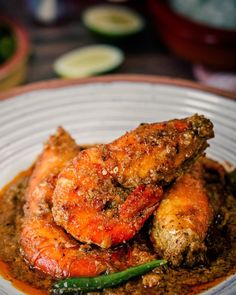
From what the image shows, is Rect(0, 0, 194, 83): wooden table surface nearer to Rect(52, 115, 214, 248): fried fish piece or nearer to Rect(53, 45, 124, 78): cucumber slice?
Rect(53, 45, 124, 78): cucumber slice

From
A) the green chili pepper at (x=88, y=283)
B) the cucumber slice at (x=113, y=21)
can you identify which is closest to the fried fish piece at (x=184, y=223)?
the green chili pepper at (x=88, y=283)

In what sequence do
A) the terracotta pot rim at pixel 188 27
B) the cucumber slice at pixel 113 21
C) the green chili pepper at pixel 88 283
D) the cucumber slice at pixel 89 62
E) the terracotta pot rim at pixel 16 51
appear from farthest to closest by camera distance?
1. the cucumber slice at pixel 113 21
2. the cucumber slice at pixel 89 62
3. the terracotta pot rim at pixel 188 27
4. the terracotta pot rim at pixel 16 51
5. the green chili pepper at pixel 88 283

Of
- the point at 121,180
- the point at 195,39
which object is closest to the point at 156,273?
the point at 121,180

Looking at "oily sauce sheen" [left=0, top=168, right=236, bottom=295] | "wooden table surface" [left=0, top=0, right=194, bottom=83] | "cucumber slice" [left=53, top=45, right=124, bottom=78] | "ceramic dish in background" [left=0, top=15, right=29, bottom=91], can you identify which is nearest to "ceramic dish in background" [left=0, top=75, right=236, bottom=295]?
"oily sauce sheen" [left=0, top=168, right=236, bottom=295]

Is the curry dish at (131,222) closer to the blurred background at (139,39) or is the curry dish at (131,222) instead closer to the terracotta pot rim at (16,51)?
the terracotta pot rim at (16,51)

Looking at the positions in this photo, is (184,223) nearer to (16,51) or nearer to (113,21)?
(16,51)

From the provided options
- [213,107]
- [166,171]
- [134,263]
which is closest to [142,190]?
[166,171]
